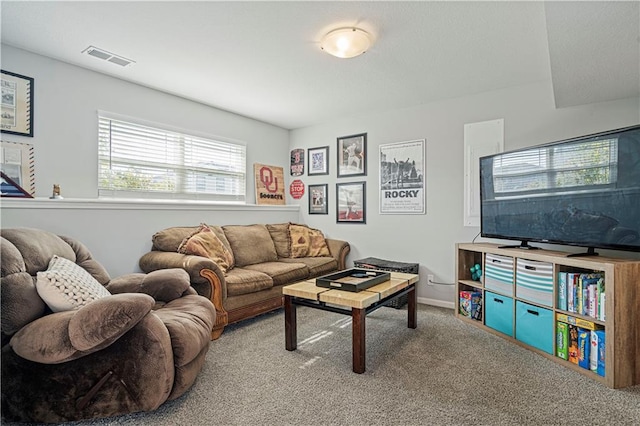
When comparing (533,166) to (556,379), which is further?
(533,166)

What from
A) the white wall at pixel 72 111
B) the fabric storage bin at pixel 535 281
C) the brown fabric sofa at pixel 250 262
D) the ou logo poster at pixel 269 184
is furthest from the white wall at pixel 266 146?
the fabric storage bin at pixel 535 281

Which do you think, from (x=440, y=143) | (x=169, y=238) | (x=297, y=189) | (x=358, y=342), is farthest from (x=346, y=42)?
(x=297, y=189)

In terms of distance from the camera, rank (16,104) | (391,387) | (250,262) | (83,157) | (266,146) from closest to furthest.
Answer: (391,387) → (16,104) → (83,157) → (250,262) → (266,146)

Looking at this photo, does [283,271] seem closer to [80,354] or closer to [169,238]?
[169,238]

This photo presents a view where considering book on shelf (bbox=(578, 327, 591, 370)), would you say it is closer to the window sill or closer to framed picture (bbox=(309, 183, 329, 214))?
framed picture (bbox=(309, 183, 329, 214))

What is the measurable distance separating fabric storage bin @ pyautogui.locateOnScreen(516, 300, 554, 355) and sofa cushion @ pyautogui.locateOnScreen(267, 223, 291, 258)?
2618 mm

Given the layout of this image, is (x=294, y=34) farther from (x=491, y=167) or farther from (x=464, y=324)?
(x=464, y=324)

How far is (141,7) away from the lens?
2.08 m

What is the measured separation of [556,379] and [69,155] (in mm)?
4091

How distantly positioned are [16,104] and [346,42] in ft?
8.55

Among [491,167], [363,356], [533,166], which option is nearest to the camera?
[363,356]

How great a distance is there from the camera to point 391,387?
2014 millimetres

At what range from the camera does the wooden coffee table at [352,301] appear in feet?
7.26

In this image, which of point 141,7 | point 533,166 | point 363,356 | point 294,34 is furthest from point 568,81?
point 141,7
